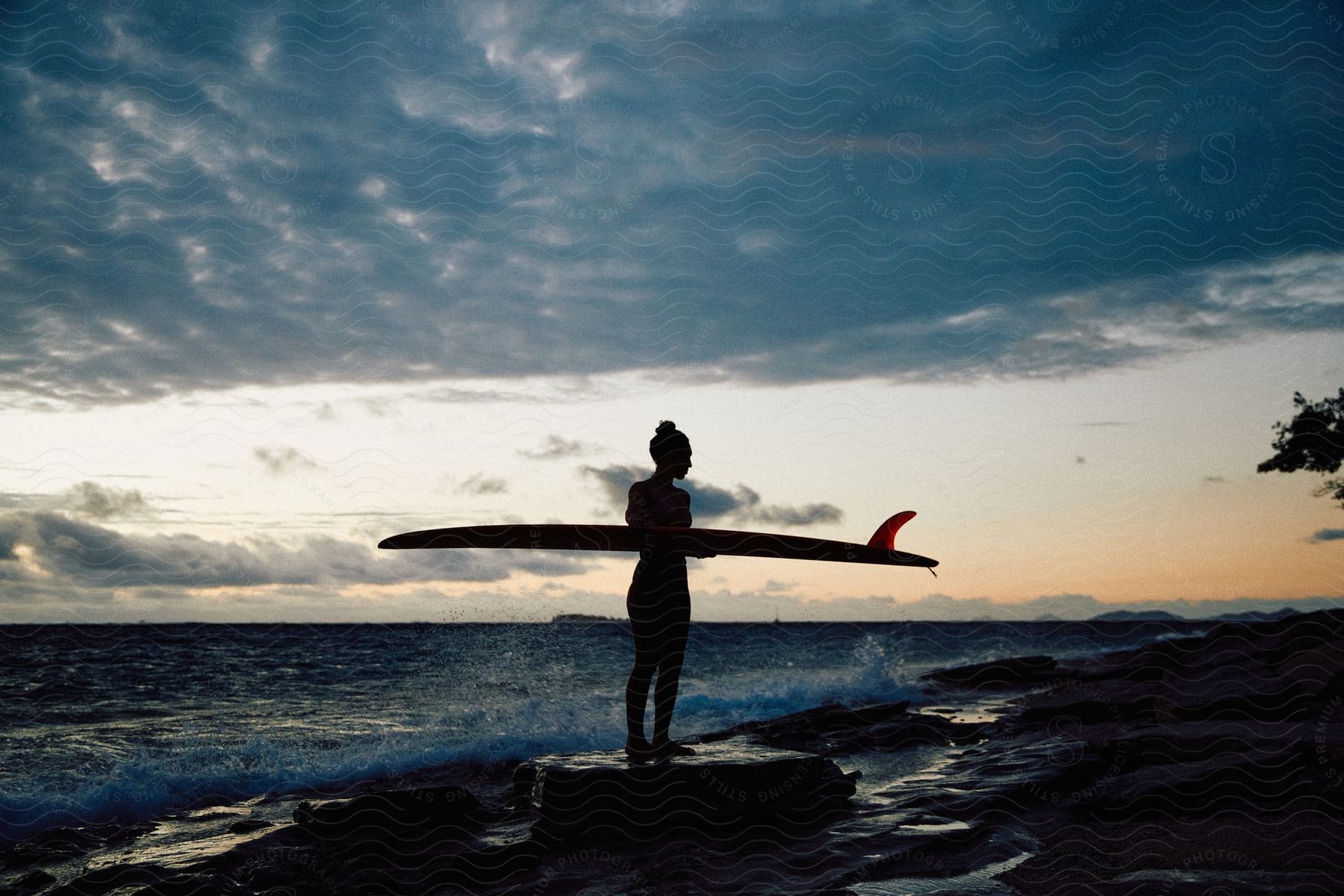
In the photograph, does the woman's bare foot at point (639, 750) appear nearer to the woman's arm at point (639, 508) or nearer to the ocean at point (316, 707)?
the woman's arm at point (639, 508)

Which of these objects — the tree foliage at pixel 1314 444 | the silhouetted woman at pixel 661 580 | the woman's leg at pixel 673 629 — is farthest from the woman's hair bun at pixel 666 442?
the tree foliage at pixel 1314 444

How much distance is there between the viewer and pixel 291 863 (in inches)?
201

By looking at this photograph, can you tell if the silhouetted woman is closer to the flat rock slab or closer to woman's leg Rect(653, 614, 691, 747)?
woman's leg Rect(653, 614, 691, 747)

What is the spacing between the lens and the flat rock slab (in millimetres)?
5230

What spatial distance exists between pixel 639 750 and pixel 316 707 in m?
12.8

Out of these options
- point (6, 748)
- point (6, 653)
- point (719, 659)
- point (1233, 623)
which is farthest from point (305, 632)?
point (1233, 623)

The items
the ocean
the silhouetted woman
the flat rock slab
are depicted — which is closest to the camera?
the flat rock slab

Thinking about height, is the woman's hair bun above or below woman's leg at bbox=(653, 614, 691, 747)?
above

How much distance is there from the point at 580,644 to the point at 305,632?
69.6 feet

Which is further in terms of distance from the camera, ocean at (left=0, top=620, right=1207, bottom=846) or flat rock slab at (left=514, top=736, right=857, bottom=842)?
ocean at (left=0, top=620, right=1207, bottom=846)

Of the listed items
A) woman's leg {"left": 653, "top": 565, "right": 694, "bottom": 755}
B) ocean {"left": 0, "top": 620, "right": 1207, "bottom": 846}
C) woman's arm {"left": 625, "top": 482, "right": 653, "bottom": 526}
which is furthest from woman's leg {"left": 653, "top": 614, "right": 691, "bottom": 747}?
ocean {"left": 0, "top": 620, "right": 1207, "bottom": 846}

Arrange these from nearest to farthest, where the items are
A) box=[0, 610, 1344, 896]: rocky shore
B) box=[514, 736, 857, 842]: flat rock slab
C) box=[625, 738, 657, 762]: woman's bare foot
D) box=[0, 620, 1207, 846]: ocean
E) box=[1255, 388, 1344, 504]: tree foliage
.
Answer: box=[0, 610, 1344, 896]: rocky shore < box=[514, 736, 857, 842]: flat rock slab < box=[625, 738, 657, 762]: woman's bare foot < box=[0, 620, 1207, 846]: ocean < box=[1255, 388, 1344, 504]: tree foliage

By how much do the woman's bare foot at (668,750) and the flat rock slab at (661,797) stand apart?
0.12 meters

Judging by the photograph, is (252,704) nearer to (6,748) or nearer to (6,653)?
(6,748)
